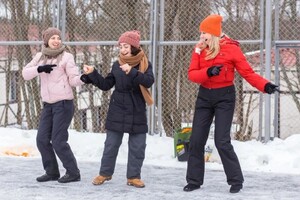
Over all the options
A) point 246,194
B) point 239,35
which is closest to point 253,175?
point 246,194

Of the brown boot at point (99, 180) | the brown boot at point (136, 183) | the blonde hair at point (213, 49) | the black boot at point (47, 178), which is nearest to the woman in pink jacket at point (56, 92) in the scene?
the black boot at point (47, 178)

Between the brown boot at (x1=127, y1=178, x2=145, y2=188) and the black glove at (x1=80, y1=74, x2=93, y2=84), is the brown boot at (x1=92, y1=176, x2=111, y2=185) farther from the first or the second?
the black glove at (x1=80, y1=74, x2=93, y2=84)

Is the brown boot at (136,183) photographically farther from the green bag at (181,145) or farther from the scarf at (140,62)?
the green bag at (181,145)

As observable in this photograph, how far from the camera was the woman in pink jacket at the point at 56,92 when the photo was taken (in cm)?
660

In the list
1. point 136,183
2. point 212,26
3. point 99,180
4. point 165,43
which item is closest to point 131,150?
point 136,183

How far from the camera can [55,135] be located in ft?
21.6

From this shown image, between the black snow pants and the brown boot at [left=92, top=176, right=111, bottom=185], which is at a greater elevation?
the black snow pants

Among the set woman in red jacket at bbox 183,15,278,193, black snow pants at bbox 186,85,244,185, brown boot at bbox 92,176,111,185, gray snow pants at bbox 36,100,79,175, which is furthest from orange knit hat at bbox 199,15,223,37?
brown boot at bbox 92,176,111,185

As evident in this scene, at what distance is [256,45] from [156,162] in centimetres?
262

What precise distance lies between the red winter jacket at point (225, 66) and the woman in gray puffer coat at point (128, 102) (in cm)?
48

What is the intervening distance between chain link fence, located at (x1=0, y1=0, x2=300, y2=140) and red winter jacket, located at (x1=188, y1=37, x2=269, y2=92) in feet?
10.5

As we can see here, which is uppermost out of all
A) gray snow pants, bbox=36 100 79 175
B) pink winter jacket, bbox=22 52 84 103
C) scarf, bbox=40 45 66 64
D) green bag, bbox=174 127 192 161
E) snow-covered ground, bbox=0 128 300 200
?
scarf, bbox=40 45 66 64

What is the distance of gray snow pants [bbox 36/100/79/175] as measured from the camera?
6.60m

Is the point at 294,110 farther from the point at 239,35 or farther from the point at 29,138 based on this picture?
the point at 29,138
